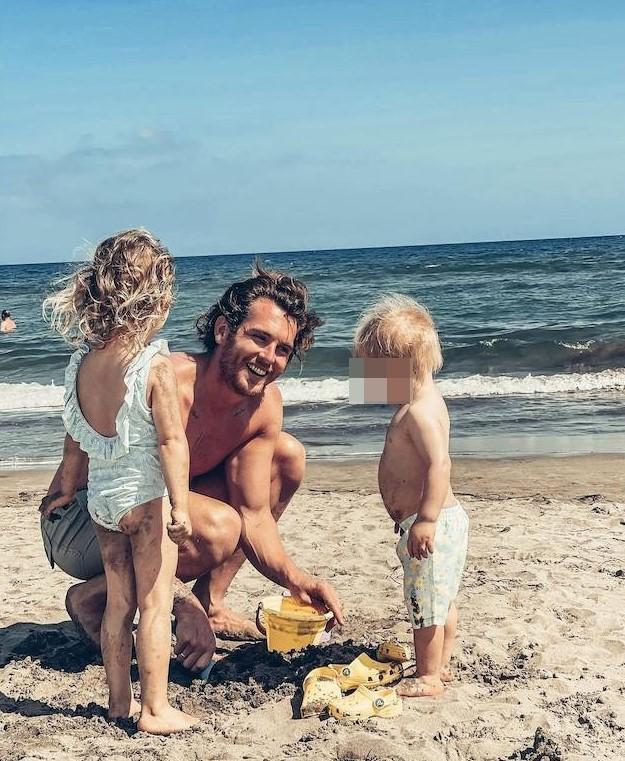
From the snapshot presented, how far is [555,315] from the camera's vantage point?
20953 mm

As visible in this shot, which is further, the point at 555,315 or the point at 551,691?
the point at 555,315

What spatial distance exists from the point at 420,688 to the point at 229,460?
1208 mm

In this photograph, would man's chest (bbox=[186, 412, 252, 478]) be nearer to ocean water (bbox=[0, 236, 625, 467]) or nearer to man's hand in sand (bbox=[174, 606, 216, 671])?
man's hand in sand (bbox=[174, 606, 216, 671])

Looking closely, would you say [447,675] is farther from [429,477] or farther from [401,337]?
[401,337]

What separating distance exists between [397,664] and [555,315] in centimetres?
1828

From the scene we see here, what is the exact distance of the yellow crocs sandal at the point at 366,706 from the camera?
3.26m

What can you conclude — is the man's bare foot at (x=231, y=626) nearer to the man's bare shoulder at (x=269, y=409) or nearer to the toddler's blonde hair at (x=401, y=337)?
the man's bare shoulder at (x=269, y=409)

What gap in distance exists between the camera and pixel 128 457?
3.14m

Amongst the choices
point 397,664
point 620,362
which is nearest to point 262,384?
point 397,664

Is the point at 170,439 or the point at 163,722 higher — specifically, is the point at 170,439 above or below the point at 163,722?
above

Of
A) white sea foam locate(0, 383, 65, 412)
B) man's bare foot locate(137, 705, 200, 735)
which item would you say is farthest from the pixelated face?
white sea foam locate(0, 383, 65, 412)

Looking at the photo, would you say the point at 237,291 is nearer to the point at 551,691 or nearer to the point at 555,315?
the point at 551,691

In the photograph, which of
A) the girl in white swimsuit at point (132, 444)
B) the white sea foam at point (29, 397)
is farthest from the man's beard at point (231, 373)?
the white sea foam at point (29, 397)

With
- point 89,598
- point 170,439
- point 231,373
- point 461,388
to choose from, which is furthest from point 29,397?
point 170,439
